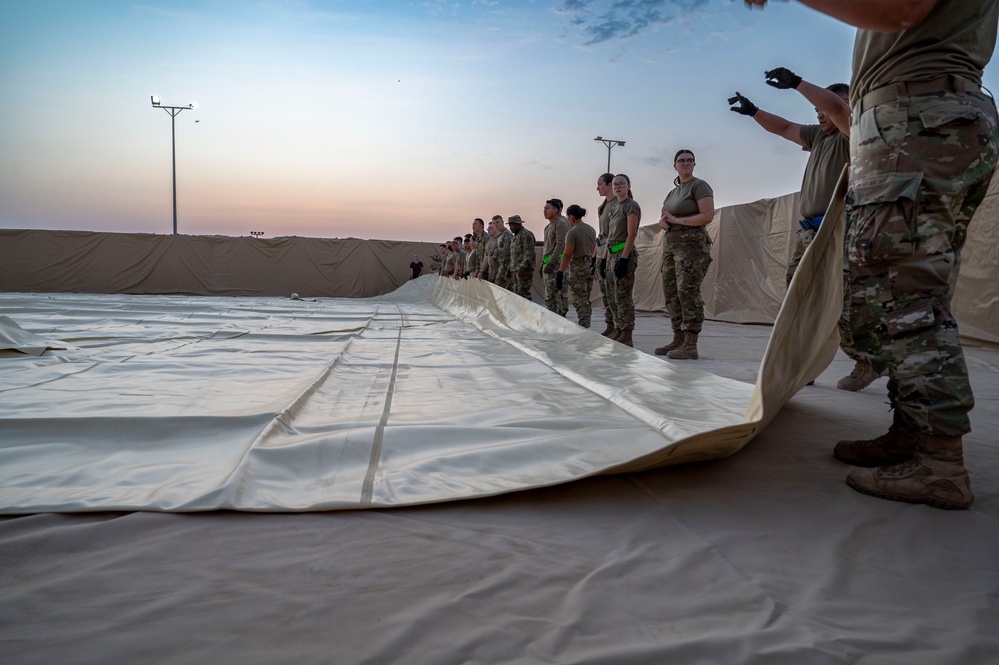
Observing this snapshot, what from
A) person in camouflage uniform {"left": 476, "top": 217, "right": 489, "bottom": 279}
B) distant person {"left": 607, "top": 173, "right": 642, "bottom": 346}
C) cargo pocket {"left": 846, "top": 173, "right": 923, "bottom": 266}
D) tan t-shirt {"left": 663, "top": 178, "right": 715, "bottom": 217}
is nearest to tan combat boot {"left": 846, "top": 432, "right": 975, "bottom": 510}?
cargo pocket {"left": 846, "top": 173, "right": 923, "bottom": 266}

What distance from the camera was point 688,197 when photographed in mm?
3809

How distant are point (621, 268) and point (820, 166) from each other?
6.52 ft

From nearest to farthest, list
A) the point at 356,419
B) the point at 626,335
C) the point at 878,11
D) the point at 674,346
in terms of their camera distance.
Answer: the point at 878,11 → the point at 356,419 → the point at 674,346 → the point at 626,335

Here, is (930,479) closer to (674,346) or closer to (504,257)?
(674,346)

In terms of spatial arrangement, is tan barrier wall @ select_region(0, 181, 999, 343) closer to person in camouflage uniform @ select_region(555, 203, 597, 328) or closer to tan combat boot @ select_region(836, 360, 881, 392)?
person in camouflage uniform @ select_region(555, 203, 597, 328)

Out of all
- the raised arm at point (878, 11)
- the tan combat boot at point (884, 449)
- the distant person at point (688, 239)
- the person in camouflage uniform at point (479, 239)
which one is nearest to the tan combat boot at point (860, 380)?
the distant person at point (688, 239)

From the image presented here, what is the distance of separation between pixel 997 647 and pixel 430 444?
41.3 inches

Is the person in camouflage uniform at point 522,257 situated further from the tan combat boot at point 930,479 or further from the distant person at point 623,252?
the tan combat boot at point 930,479

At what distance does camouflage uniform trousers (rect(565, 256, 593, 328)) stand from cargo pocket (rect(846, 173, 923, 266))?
3862 millimetres

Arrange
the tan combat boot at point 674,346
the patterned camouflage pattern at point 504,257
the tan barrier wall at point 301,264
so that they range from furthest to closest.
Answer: the tan barrier wall at point 301,264 → the patterned camouflage pattern at point 504,257 → the tan combat boot at point 674,346

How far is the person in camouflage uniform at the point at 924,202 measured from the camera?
115cm

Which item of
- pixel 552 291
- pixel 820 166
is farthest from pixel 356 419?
A: pixel 552 291

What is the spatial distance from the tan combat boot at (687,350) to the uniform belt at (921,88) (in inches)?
→ 104

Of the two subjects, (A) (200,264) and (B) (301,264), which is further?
(B) (301,264)
